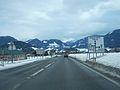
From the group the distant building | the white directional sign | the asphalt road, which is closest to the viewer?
the asphalt road

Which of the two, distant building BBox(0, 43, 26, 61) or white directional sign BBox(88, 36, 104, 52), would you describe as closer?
distant building BBox(0, 43, 26, 61)

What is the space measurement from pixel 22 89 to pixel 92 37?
5517cm

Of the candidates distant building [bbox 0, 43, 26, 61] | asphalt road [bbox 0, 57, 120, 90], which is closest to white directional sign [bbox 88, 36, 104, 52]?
distant building [bbox 0, 43, 26, 61]

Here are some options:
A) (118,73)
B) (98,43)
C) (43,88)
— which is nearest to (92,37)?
(98,43)

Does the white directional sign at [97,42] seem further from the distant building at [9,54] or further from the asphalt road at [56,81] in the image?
the asphalt road at [56,81]

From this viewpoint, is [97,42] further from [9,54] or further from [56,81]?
[56,81]

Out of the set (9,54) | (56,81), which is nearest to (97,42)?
(9,54)

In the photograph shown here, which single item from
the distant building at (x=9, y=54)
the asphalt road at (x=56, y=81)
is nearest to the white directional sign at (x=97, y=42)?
the distant building at (x=9, y=54)

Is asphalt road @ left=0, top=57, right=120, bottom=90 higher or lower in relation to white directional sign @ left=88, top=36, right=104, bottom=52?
lower

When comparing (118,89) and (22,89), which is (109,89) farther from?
(22,89)

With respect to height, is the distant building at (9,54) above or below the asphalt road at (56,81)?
above

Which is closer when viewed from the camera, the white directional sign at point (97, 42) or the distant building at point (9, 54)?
the distant building at point (9, 54)

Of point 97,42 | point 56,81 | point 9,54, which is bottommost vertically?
point 56,81

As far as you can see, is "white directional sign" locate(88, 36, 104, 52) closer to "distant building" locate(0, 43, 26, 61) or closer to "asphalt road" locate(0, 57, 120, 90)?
"distant building" locate(0, 43, 26, 61)
